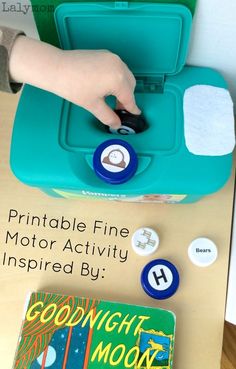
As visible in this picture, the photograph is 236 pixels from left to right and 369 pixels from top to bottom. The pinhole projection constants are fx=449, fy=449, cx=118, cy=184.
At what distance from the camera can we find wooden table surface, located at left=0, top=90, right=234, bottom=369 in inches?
23.2

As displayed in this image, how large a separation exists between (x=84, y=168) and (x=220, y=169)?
0.54 feet

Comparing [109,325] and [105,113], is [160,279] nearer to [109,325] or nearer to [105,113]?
[109,325]

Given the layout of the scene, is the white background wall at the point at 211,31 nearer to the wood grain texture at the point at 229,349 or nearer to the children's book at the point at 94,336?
the children's book at the point at 94,336

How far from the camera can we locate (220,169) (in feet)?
1.76

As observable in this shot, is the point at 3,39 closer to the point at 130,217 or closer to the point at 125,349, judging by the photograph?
the point at 130,217

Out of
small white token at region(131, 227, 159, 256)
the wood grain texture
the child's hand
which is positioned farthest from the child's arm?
the wood grain texture

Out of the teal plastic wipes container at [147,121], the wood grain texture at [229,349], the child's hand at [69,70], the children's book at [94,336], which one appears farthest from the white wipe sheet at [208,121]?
the wood grain texture at [229,349]

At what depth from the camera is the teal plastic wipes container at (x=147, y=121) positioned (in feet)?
1.76

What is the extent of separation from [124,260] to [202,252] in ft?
0.35

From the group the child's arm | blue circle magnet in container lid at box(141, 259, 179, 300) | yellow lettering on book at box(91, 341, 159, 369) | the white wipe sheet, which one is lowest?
yellow lettering on book at box(91, 341, 159, 369)

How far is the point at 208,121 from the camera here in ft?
1.81

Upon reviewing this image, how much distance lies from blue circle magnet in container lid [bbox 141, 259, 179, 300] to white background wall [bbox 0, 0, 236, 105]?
10.8 inches

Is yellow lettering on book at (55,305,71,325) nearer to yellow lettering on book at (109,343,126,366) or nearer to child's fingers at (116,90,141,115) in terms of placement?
yellow lettering on book at (109,343,126,366)

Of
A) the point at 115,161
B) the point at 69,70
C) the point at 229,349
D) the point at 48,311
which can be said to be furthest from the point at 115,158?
the point at 229,349
